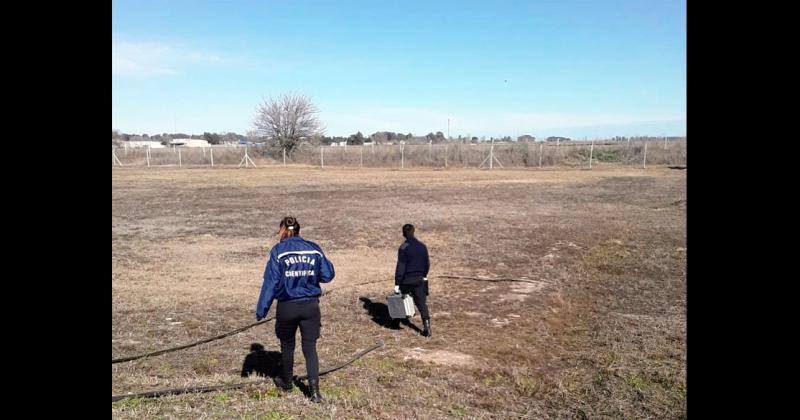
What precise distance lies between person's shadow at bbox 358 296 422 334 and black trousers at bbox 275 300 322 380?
9.49ft

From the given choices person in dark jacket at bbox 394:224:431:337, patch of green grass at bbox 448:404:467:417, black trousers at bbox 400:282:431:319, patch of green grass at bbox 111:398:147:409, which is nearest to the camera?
patch of green grass at bbox 111:398:147:409

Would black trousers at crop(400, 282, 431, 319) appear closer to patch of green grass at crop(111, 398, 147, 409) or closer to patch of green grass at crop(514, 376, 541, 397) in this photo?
patch of green grass at crop(514, 376, 541, 397)

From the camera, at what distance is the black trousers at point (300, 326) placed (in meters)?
5.34

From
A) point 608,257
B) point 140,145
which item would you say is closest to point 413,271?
point 608,257

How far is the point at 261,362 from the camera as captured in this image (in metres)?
6.88

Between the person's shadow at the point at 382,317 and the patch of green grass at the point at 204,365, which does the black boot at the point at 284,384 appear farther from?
the person's shadow at the point at 382,317

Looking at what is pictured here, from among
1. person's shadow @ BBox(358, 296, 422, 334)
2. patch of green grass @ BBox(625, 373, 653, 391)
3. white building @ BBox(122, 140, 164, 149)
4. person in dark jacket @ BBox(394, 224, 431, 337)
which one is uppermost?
white building @ BBox(122, 140, 164, 149)

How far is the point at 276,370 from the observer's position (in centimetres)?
665

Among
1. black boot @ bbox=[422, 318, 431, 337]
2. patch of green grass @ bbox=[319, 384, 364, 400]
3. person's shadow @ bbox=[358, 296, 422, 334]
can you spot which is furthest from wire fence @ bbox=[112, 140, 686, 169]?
patch of green grass @ bbox=[319, 384, 364, 400]

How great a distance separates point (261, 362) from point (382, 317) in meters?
2.46

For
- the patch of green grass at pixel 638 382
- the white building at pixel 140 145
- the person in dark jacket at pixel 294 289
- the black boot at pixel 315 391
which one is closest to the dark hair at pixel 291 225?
the person in dark jacket at pixel 294 289

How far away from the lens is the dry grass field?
5.70 meters

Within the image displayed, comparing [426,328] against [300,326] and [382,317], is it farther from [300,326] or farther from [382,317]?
[300,326]
